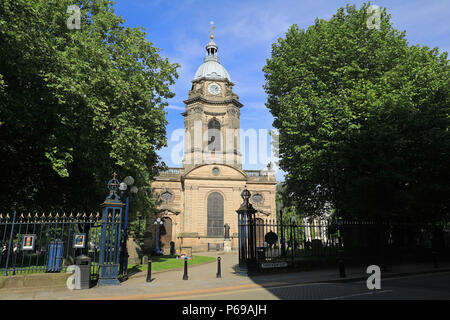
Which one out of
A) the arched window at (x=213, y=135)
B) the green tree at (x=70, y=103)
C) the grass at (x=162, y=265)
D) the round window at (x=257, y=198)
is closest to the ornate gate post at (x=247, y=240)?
the grass at (x=162, y=265)

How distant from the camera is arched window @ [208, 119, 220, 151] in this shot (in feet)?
155

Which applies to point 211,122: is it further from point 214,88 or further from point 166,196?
point 166,196

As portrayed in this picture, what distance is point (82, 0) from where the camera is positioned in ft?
60.4

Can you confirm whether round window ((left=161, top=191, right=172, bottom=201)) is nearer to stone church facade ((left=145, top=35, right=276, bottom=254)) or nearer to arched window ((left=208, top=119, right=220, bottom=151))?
stone church facade ((left=145, top=35, right=276, bottom=254))

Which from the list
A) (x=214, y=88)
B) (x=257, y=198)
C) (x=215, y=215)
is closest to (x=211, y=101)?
(x=214, y=88)

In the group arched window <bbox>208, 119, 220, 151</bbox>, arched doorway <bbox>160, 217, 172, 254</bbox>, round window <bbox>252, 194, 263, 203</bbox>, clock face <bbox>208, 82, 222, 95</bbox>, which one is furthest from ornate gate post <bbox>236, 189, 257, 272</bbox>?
clock face <bbox>208, 82, 222, 95</bbox>

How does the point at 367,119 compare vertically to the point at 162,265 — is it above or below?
above

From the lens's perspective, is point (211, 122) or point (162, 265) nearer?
point (162, 265)

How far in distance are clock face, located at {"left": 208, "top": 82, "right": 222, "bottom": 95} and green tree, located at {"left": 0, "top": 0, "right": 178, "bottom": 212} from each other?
29.5m

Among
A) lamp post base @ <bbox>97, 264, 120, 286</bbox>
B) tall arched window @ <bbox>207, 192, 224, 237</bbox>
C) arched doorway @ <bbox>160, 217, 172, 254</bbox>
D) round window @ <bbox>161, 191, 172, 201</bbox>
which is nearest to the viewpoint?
lamp post base @ <bbox>97, 264, 120, 286</bbox>

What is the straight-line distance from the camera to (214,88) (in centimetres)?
4953

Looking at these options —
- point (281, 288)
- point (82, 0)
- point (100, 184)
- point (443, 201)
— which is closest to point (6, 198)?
point (100, 184)

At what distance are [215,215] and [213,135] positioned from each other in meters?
12.8
